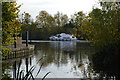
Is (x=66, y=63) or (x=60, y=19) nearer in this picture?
(x=66, y=63)

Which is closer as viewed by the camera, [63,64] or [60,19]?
[63,64]

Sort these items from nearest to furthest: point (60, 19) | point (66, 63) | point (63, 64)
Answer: point (63, 64), point (66, 63), point (60, 19)

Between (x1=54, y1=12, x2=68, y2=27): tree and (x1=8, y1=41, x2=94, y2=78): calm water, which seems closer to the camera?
(x1=8, y1=41, x2=94, y2=78): calm water

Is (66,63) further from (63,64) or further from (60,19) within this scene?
(60,19)

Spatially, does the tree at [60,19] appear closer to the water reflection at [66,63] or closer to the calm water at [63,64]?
the water reflection at [66,63]

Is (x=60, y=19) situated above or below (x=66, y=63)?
above

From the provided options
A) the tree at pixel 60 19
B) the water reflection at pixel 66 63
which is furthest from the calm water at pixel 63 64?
the tree at pixel 60 19

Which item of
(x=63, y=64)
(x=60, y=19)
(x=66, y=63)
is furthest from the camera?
(x=60, y=19)

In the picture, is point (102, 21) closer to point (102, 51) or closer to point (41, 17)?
point (102, 51)

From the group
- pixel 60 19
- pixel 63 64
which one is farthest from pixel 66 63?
pixel 60 19

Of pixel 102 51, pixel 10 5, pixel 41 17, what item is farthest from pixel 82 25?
pixel 41 17

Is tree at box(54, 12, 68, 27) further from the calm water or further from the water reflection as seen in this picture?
the calm water

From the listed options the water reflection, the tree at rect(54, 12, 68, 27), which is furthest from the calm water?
the tree at rect(54, 12, 68, 27)

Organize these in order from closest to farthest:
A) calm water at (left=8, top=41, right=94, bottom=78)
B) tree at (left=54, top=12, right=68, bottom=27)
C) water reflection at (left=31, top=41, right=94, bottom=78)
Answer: calm water at (left=8, top=41, right=94, bottom=78)
water reflection at (left=31, top=41, right=94, bottom=78)
tree at (left=54, top=12, right=68, bottom=27)
